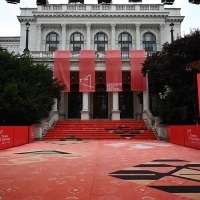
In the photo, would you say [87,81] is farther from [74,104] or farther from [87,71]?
[74,104]

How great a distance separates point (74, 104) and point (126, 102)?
23.8 feet

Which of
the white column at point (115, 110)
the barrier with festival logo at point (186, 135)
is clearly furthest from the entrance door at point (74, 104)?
the barrier with festival logo at point (186, 135)

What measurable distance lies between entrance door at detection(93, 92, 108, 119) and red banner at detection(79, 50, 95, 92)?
18.6ft

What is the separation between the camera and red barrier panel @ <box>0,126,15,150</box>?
14800 millimetres

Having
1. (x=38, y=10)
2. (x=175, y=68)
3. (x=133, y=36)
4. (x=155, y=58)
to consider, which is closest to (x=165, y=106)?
(x=175, y=68)

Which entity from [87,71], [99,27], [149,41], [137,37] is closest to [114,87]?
[87,71]

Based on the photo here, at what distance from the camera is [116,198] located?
4484 mm

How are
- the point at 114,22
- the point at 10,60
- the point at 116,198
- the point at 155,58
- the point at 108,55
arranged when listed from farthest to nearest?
the point at 114,22
the point at 108,55
the point at 155,58
the point at 10,60
the point at 116,198

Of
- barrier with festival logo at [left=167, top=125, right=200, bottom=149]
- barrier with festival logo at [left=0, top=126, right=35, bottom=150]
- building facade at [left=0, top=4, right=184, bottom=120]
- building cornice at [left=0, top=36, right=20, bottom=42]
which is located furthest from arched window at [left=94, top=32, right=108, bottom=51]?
barrier with festival logo at [left=167, top=125, right=200, bottom=149]

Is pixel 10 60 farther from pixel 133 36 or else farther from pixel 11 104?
pixel 133 36

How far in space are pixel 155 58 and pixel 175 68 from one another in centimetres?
333

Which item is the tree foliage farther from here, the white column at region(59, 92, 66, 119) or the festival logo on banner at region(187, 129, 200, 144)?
the white column at region(59, 92, 66, 119)

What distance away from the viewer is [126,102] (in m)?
33.5

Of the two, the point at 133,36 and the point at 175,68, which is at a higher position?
the point at 133,36
